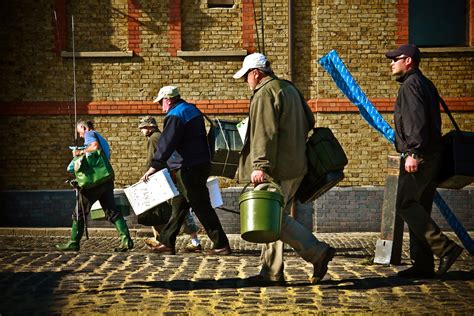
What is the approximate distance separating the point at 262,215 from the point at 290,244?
0.53 metres

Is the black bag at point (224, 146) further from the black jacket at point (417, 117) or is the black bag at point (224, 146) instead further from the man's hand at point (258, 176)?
the man's hand at point (258, 176)

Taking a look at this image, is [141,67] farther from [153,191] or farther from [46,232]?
[153,191]

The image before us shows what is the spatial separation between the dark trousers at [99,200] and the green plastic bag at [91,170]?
0.13 m

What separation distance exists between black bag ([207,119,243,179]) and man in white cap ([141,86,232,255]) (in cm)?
60

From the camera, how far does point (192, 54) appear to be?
15.1m

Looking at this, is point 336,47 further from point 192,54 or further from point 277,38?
point 192,54

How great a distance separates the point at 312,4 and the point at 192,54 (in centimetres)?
225

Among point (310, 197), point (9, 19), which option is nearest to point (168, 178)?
point (310, 197)

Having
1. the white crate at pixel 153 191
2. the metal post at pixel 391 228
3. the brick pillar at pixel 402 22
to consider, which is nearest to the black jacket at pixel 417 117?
the metal post at pixel 391 228

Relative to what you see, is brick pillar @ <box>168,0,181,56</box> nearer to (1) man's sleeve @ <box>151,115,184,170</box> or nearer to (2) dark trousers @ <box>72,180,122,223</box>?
(2) dark trousers @ <box>72,180,122,223</box>

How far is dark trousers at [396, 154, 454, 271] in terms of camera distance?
738 centimetres

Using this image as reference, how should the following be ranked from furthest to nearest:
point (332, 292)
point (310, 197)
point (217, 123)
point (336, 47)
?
point (336, 47)
point (217, 123)
point (310, 197)
point (332, 292)

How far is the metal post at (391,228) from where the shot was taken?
8812 millimetres

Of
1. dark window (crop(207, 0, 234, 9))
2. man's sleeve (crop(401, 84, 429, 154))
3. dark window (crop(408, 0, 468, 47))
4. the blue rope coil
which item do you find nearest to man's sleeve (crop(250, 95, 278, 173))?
man's sleeve (crop(401, 84, 429, 154))
